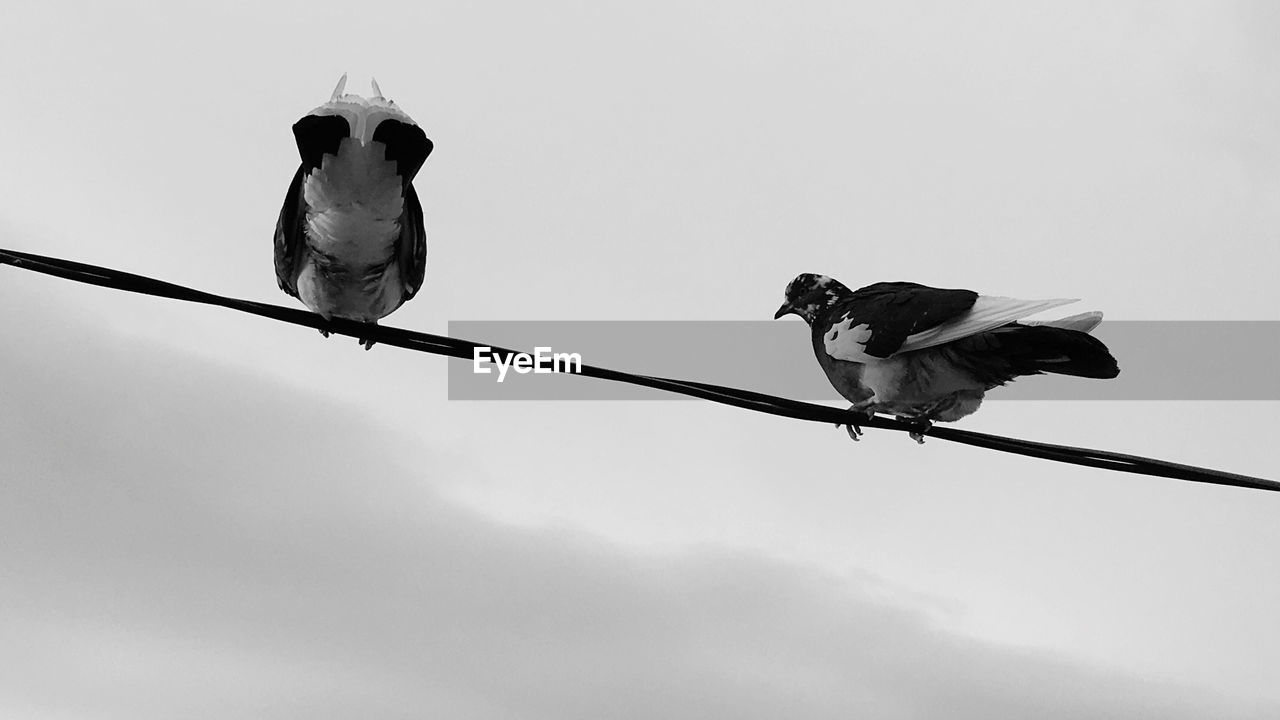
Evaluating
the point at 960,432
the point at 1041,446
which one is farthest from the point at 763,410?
the point at 1041,446

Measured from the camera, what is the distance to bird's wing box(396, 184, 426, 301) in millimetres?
5832

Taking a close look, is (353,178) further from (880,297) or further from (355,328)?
(880,297)

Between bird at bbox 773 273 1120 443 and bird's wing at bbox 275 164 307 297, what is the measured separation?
121 inches

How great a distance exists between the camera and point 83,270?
183 inches

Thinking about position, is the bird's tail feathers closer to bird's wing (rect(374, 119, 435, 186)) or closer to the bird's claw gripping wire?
the bird's claw gripping wire

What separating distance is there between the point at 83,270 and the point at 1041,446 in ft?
12.7

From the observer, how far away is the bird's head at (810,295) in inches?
321

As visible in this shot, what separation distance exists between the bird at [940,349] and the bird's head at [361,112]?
118 inches

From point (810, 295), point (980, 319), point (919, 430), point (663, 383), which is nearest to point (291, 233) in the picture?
point (663, 383)

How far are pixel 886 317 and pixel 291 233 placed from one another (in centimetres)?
324

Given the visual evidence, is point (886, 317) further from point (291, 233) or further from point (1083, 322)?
point (291, 233)

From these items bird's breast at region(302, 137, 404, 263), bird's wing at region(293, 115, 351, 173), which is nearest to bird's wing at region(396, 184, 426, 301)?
bird's breast at region(302, 137, 404, 263)

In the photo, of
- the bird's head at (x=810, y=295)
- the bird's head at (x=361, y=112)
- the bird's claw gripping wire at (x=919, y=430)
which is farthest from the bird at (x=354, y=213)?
the bird's head at (x=810, y=295)

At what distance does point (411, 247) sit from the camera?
19.7 ft
